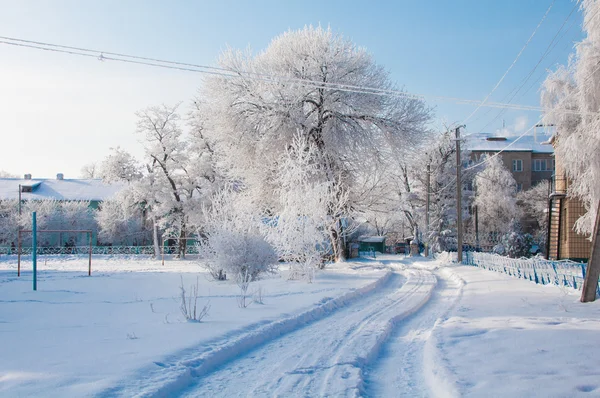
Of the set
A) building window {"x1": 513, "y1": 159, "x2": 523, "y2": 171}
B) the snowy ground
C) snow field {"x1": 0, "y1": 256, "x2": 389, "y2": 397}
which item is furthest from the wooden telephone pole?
building window {"x1": 513, "y1": 159, "x2": 523, "y2": 171}

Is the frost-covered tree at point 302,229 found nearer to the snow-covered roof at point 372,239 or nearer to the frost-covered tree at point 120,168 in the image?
the frost-covered tree at point 120,168

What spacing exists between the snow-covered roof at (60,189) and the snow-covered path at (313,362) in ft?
173

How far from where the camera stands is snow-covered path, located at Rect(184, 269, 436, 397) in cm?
583

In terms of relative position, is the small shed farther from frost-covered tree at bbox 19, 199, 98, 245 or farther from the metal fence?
frost-covered tree at bbox 19, 199, 98, 245

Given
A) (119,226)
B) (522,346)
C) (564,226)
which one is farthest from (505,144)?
(522,346)

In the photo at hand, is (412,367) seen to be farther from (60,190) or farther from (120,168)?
(60,190)

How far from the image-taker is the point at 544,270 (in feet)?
54.0

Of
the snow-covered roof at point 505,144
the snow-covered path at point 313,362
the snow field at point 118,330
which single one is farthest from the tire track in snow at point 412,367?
the snow-covered roof at point 505,144

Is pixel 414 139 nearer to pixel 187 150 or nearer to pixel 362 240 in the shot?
pixel 187 150

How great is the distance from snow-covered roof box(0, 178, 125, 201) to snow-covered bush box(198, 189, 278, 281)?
142 ft

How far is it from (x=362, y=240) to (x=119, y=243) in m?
27.9

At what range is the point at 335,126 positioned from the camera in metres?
29.7

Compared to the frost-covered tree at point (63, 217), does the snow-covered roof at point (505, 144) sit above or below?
above

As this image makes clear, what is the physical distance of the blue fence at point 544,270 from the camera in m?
14.4
